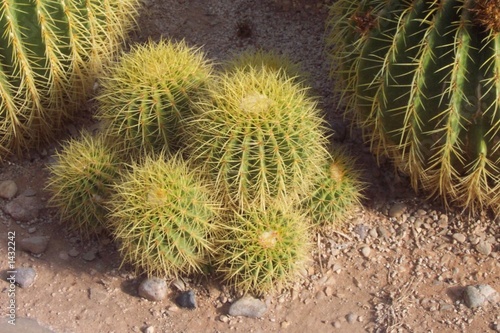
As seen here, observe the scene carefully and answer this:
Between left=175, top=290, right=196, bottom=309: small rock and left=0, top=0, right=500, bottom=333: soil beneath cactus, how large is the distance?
4 cm

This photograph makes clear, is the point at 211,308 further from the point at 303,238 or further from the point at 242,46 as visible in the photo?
the point at 242,46

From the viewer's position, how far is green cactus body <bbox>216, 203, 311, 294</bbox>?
313 centimetres

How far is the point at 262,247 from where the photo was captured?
3127 mm

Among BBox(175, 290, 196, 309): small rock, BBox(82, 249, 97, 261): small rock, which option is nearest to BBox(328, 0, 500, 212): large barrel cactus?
BBox(175, 290, 196, 309): small rock

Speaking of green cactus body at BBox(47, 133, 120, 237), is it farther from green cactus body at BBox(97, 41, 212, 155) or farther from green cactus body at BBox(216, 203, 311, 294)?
green cactus body at BBox(216, 203, 311, 294)

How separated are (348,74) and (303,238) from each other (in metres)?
0.85

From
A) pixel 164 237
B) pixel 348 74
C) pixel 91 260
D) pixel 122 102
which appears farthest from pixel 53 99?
pixel 348 74

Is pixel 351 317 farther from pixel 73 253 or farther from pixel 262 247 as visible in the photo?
pixel 73 253

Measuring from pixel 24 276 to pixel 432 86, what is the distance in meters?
2.10

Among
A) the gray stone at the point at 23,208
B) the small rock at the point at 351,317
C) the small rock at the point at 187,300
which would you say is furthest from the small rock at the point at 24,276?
the small rock at the point at 351,317

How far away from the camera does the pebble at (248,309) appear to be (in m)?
3.26

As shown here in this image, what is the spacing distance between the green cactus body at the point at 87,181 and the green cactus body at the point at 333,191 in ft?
3.16

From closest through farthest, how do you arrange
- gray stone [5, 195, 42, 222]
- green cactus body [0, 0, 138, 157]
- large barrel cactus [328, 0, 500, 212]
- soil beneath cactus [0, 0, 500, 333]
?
1. large barrel cactus [328, 0, 500, 212]
2. soil beneath cactus [0, 0, 500, 333]
3. green cactus body [0, 0, 138, 157]
4. gray stone [5, 195, 42, 222]

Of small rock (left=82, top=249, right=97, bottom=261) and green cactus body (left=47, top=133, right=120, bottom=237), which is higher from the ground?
green cactus body (left=47, top=133, right=120, bottom=237)
